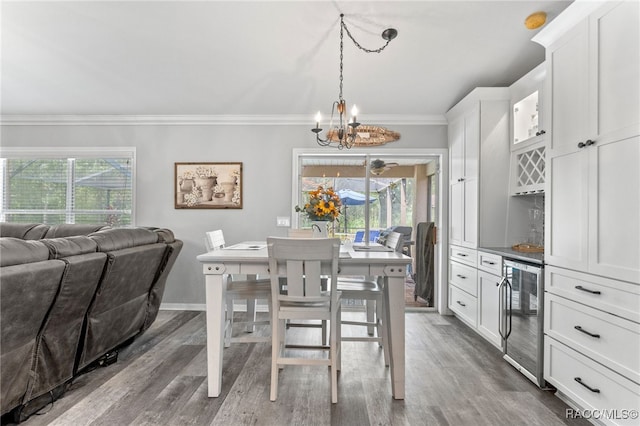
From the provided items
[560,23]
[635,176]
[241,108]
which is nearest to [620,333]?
[635,176]

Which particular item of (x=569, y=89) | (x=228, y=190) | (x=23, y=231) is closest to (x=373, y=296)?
(x=569, y=89)

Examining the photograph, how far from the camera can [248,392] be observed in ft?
6.66

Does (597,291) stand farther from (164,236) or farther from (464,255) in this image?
(164,236)

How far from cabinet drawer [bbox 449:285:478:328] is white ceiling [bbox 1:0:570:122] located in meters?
2.08

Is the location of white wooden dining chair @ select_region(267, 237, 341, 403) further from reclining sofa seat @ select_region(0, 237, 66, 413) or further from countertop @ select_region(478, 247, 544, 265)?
countertop @ select_region(478, 247, 544, 265)

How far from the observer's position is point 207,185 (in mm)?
3938

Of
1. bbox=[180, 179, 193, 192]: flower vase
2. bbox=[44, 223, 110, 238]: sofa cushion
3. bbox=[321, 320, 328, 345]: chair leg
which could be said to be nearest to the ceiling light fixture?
bbox=[321, 320, 328, 345]: chair leg

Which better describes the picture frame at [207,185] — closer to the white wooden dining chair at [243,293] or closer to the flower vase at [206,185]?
the flower vase at [206,185]

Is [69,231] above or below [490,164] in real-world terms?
below

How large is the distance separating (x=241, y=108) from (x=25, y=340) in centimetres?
289

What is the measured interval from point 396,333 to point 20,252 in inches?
81.4

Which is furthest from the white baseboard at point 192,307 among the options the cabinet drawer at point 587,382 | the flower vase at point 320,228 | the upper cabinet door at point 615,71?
the upper cabinet door at point 615,71

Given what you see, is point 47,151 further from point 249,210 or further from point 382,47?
point 382,47

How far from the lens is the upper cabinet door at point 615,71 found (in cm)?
149
